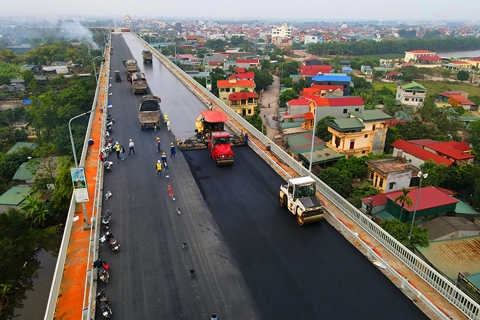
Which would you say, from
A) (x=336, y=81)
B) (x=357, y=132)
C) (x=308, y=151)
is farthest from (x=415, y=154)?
(x=336, y=81)

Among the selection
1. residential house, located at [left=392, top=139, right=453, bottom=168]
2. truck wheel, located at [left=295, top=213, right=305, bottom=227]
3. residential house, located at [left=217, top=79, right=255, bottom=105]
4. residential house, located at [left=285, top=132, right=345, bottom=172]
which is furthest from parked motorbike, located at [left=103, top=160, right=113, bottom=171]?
residential house, located at [left=217, top=79, right=255, bottom=105]

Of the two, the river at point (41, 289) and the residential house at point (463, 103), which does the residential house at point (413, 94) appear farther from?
the river at point (41, 289)

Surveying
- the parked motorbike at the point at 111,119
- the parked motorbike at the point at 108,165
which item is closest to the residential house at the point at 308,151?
the parked motorbike at the point at 111,119

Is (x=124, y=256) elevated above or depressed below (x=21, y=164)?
above

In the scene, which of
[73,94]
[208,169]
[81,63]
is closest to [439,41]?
[81,63]

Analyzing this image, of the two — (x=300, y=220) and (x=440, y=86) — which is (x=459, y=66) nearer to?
(x=440, y=86)

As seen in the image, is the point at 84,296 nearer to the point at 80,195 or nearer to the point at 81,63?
the point at 80,195

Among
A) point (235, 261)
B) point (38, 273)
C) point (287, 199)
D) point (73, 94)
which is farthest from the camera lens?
point (73, 94)

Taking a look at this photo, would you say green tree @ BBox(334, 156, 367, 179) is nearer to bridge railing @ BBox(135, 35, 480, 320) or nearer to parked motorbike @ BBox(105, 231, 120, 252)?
bridge railing @ BBox(135, 35, 480, 320)
